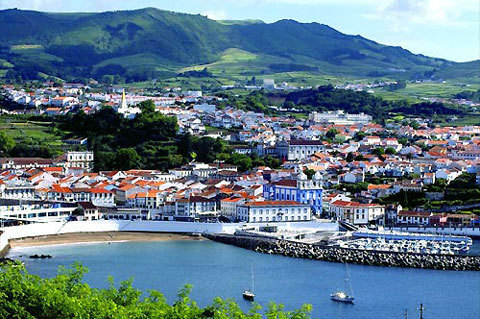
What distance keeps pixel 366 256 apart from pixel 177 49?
70637 mm

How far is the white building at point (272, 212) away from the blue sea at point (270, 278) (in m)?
2.41

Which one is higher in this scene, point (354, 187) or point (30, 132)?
point (30, 132)

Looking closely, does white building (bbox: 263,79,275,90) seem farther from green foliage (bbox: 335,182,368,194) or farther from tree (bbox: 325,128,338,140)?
green foliage (bbox: 335,182,368,194)

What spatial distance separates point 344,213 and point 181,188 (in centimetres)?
452

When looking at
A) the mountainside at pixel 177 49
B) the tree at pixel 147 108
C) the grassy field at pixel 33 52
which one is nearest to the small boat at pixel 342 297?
the tree at pixel 147 108

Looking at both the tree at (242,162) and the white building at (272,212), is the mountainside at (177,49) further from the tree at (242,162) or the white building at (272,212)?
the white building at (272,212)

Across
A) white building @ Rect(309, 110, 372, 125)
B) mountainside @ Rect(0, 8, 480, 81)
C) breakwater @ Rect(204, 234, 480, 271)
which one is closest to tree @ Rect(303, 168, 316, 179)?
breakwater @ Rect(204, 234, 480, 271)

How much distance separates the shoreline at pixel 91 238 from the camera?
862 inches

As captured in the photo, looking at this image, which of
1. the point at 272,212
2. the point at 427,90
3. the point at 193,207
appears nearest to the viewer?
the point at 272,212

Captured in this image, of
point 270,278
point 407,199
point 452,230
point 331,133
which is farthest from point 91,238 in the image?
point 331,133

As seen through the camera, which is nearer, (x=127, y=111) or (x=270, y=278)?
(x=270, y=278)

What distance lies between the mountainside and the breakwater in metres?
48.7

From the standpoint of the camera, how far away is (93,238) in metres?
23.0

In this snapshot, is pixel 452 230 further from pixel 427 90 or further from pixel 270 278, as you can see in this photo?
pixel 427 90
